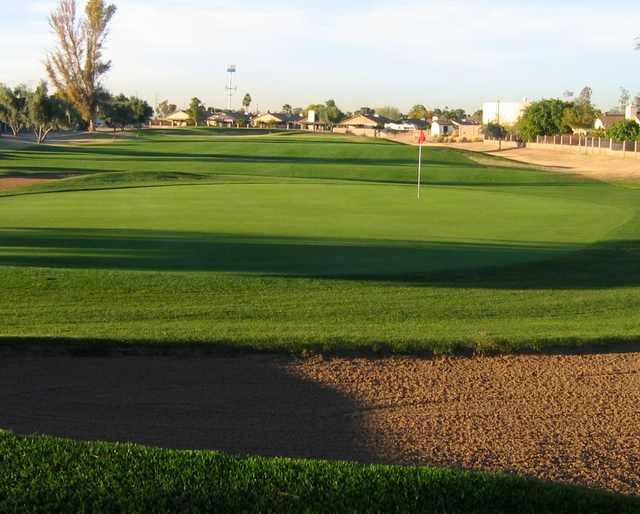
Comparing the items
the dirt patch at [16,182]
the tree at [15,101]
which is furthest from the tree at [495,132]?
the dirt patch at [16,182]

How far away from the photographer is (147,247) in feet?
64.2

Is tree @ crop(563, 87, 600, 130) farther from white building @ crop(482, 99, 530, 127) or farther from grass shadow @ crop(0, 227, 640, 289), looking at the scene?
grass shadow @ crop(0, 227, 640, 289)

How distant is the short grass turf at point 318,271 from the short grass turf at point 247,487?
5283 millimetres

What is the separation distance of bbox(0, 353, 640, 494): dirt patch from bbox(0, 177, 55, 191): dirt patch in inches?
1301

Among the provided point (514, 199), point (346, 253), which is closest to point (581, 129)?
point (514, 199)

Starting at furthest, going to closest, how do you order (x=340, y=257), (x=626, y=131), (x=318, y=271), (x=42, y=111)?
(x=42, y=111), (x=626, y=131), (x=340, y=257), (x=318, y=271)

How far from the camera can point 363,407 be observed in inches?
364

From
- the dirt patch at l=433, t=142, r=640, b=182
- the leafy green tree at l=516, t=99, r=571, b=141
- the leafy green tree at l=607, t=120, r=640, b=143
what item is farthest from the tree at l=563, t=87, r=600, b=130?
the leafy green tree at l=607, t=120, r=640, b=143

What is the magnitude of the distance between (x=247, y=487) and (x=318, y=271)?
38.7 feet

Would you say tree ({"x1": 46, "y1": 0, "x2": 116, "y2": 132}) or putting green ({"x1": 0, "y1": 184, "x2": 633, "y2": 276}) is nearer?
putting green ({"x1": 0, "y1": 184, "x2": 633, "y2": 276})

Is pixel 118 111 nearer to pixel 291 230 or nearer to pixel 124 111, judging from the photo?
pixel 124 111

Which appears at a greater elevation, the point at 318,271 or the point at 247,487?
the point at 247,487

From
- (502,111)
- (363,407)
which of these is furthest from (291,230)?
(502,111)

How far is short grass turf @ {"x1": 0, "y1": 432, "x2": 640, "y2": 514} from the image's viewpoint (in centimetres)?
539
